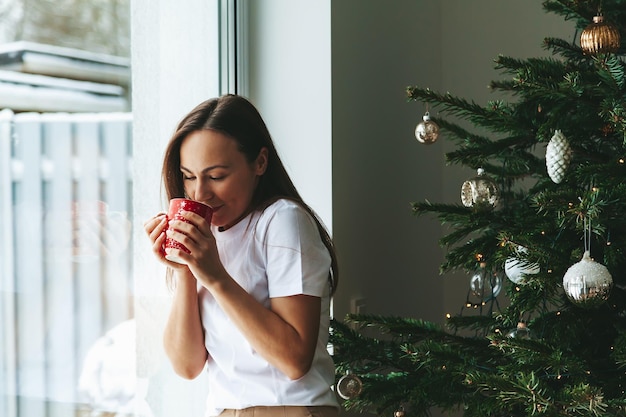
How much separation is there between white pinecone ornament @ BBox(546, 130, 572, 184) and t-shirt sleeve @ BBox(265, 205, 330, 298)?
0.42 metres

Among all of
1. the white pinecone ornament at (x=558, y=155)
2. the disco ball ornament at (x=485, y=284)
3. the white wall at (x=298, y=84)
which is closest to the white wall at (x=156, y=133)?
the white wall at (x=298, y=84)

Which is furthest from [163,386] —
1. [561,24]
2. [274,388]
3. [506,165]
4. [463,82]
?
[561,24]

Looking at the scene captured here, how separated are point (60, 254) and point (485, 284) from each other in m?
0.95

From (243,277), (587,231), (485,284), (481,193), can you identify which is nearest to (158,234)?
(243,277)

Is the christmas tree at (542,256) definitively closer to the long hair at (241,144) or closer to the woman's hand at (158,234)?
the long hair at (241,144)

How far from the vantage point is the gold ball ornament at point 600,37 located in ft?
4.40

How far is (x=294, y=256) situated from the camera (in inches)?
54.7

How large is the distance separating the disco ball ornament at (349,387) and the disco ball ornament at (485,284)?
0.37 meters

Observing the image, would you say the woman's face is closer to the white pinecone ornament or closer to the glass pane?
the glass pane

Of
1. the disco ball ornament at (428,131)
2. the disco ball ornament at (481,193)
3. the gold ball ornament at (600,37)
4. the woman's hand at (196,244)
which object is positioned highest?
the gold ball ornament at (600,37)

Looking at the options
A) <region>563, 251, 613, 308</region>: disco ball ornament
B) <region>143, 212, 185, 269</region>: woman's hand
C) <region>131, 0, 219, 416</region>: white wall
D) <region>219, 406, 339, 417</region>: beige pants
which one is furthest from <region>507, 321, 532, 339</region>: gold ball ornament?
<region>131, 0, 219, 416</region>: white wall

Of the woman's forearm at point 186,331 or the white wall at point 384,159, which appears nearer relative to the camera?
the woman's forearm at point 186,331

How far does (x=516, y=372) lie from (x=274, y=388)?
412 millimetres

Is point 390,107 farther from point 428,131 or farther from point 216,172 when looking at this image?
point 216,172
